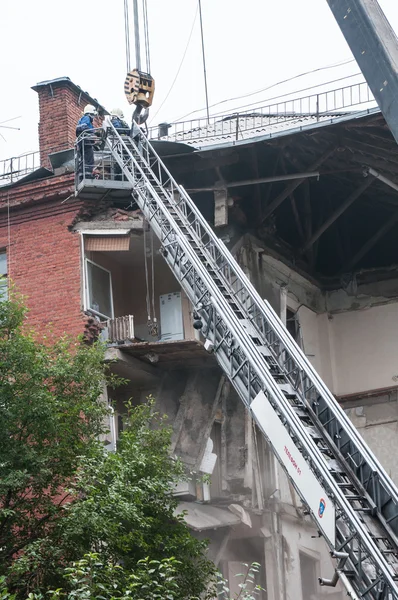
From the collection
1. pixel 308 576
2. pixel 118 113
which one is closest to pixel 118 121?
pixel 118 113

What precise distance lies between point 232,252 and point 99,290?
3.14 meters

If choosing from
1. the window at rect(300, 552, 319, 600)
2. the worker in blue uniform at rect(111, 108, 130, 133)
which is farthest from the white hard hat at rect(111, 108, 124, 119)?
the window at rect(300, 552, 319, 600)

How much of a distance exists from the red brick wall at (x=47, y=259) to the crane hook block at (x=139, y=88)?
2.53 m

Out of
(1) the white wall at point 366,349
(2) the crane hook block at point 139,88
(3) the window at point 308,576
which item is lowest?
(3) the window at point 308,576

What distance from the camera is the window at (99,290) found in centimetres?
2202

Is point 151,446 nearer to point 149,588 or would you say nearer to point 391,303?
point 149,588

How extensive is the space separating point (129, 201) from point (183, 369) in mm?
3855

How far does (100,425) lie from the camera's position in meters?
17.7

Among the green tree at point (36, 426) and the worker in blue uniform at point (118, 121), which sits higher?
the worker in blue uniform at point (118, 121)

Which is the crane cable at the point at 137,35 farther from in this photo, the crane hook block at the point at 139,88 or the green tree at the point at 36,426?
the green tree at the point at 36,426

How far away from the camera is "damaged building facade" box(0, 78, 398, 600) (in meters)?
21.6

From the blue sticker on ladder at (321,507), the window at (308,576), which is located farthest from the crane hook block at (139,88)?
the blue sticker on ladder at (321,507)

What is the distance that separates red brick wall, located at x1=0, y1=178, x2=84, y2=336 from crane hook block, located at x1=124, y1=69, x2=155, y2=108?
2.53m

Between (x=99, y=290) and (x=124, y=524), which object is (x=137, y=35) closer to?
(x=99, y=290)
